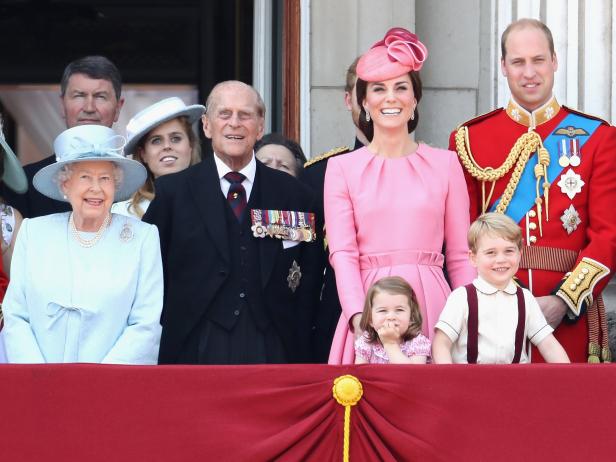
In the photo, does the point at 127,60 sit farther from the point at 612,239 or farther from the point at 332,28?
the point at 612,239

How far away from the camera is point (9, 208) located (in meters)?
6.48

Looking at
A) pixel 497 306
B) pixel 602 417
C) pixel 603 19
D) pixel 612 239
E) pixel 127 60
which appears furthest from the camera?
pixel 127 60

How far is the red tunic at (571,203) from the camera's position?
6.17 metres

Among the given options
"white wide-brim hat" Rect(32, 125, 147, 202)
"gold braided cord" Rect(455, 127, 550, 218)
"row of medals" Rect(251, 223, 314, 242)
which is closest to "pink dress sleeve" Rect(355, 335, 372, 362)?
"row of medals" Rect(251, 223, 314, 242)

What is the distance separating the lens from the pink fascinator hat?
19.7 feet

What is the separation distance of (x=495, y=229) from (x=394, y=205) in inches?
15.8

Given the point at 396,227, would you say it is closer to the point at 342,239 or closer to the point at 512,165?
the point at 342,239

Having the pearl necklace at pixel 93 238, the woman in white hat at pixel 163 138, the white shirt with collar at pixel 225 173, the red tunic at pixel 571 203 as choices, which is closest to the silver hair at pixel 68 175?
the pearl necklace at pixel 93 238

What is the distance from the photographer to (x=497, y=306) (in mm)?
5660

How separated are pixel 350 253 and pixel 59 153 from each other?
1.13 meters

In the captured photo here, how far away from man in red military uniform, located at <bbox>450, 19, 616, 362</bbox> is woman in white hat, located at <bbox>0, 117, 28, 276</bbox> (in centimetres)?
166

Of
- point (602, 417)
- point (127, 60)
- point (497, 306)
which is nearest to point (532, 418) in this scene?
point (602, 417)

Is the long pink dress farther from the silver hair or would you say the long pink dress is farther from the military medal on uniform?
the silver hair

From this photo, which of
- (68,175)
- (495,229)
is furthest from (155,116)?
(495,229)
